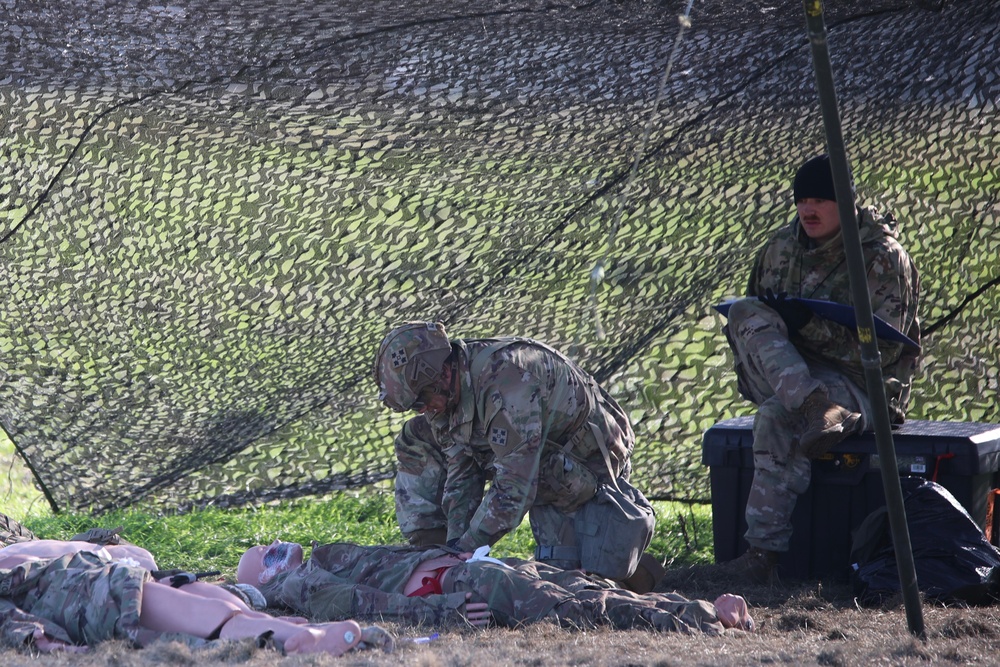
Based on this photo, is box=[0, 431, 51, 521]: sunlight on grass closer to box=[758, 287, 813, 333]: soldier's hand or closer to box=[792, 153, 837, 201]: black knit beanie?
box=[758, 287, 813, 333]: soldier's hand

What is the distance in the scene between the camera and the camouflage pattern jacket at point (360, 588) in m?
3.13

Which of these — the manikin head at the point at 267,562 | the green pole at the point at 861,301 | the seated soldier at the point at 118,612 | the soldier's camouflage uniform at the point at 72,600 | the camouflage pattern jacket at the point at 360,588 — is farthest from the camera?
the manikin head at the point at 267,562

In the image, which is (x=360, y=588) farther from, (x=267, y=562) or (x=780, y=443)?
(x=780, y=443)

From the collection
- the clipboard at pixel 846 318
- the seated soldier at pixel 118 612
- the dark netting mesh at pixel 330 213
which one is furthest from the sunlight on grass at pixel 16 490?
A: the clipboard at pixel 846 318

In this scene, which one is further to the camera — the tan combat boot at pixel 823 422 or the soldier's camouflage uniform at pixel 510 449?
the tan combat boot at pixel 823 422

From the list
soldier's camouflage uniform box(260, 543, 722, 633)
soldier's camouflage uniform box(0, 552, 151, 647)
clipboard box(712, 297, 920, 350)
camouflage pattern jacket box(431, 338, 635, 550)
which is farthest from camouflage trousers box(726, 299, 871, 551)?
soldier's camouflage uniform box(0, 552, 151, 647)

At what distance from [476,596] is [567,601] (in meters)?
0.25

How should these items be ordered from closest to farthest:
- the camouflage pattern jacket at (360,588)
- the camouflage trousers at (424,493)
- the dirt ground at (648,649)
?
the dirt ground at (648,649) → the camouflage pattern jacket at (360,588) → the camouflage trousers at (424,493)

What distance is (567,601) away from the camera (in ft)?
10.1

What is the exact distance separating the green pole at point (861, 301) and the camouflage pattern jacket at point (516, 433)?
115 centimetres

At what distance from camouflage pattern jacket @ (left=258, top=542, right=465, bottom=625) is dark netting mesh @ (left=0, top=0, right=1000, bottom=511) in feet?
5.53

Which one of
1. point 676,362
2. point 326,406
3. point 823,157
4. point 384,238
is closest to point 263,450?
point 326,406

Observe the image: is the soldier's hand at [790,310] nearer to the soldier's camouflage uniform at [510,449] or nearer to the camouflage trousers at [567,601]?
the soldier's camouflage uniform at [510,449]

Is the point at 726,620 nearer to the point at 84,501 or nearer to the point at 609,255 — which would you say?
the point at 609,255
